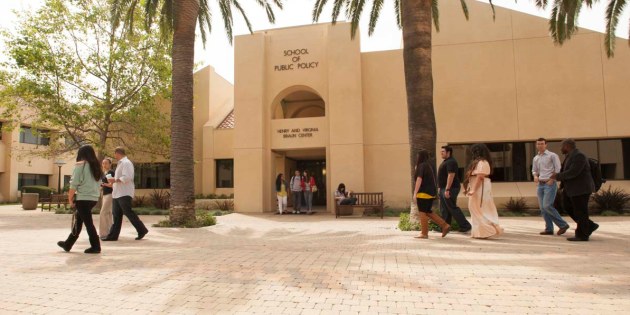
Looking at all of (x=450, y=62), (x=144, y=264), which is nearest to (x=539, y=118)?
(x=450, y=62)

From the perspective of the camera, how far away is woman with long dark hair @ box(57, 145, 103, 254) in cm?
660

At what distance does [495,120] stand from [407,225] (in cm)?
910

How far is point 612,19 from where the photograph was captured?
13.6 metres

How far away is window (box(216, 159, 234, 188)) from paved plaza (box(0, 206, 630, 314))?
48.0ft

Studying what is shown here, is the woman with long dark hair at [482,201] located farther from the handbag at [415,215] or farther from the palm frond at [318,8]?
the palm frond at [318,8]

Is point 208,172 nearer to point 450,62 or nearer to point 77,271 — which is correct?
point 450,62

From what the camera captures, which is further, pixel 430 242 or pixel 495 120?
pixel 495 120

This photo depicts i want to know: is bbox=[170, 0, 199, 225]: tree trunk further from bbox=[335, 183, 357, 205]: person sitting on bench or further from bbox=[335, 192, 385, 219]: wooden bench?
bbox=[335, 192, 385, 219]: wooden bench

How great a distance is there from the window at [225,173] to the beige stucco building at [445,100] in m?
4.60

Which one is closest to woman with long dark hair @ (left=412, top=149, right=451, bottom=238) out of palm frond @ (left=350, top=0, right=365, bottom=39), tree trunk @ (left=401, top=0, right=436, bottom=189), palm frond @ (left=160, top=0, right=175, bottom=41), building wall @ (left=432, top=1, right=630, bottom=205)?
tree trunk @ (left=401, top=0, right=436, bottom=189)

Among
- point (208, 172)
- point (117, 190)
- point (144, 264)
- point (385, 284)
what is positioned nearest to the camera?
point (385, 284)

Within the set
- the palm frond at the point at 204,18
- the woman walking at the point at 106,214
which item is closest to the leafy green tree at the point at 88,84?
the palm frond at the point at 204,18

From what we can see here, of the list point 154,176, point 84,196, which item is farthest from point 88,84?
point 84,196

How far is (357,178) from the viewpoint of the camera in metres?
16.8
